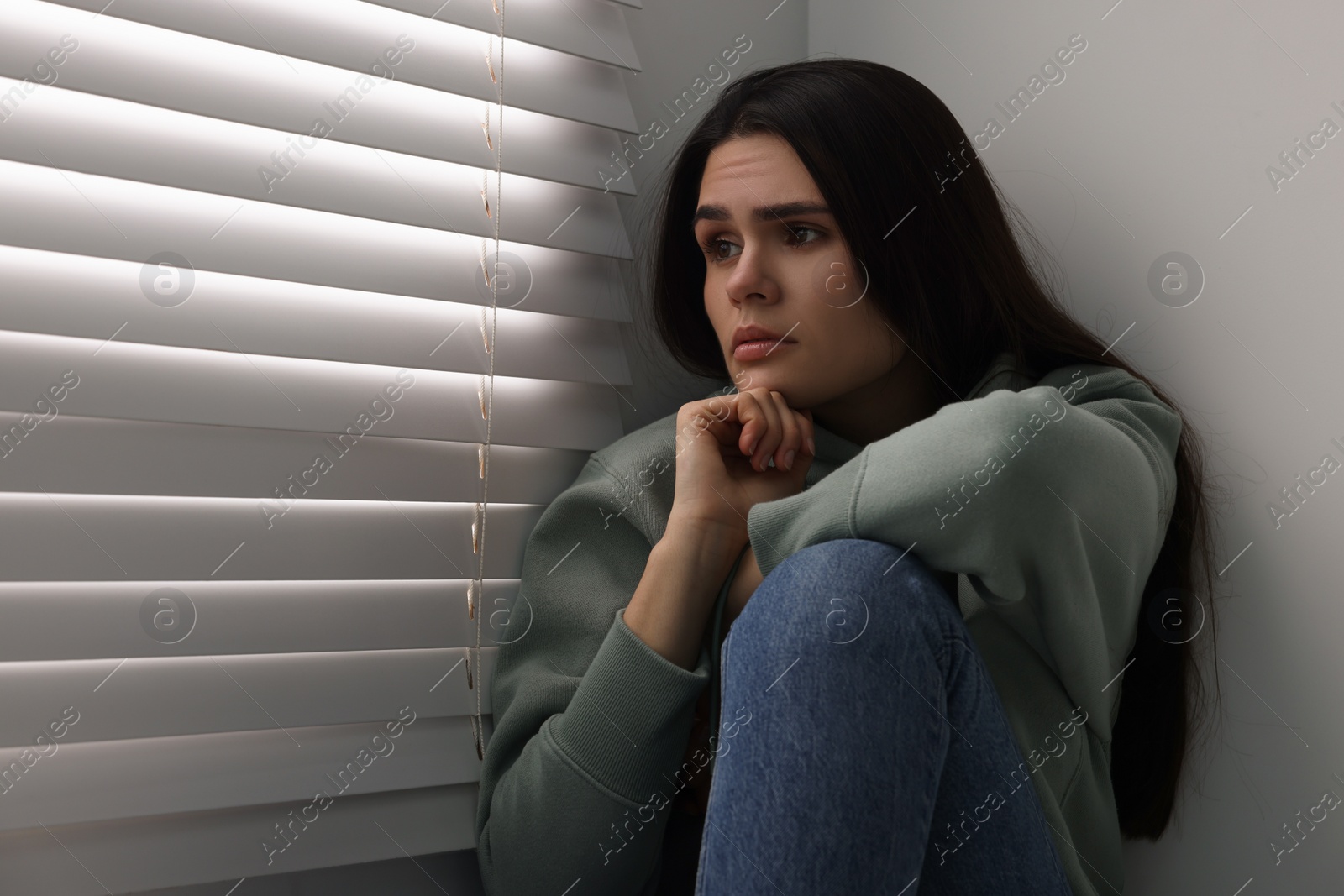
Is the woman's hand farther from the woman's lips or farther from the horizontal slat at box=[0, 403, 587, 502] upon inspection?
the horizontal slat at box=[0, 403, 587, 502]

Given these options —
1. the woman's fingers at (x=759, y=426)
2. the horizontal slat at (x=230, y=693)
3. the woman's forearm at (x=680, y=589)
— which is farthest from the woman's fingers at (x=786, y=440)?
the horizontal slat at (x=230, y=693)

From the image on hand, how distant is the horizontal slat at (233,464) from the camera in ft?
2.72

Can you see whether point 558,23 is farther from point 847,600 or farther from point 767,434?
point 847,600

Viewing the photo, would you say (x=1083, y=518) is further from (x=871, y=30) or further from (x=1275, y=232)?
(x=871, y=30)

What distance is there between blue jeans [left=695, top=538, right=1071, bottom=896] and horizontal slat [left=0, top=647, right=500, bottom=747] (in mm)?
353

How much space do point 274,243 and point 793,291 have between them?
0.56 meters

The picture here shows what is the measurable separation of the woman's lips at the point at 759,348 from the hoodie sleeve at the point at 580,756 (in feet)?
1.10

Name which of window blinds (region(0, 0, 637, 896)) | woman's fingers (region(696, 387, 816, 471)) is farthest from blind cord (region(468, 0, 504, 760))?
woman's fingers (region(696, 387, 816, 471))

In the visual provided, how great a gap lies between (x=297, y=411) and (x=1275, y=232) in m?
1.04

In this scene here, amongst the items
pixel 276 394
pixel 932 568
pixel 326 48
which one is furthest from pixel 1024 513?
pixel 326 48

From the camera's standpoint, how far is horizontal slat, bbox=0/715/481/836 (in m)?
0.82

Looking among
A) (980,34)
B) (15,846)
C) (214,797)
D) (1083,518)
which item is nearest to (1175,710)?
(1083,518)

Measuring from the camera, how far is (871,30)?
1.43 m

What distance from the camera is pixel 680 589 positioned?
96cm
